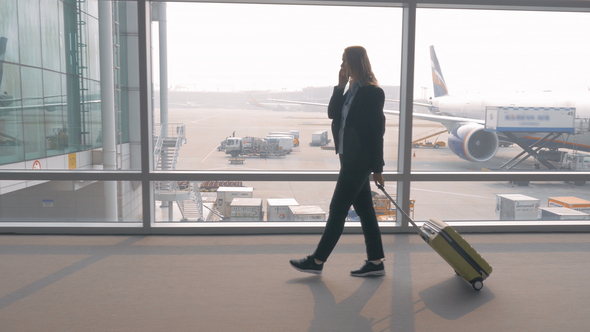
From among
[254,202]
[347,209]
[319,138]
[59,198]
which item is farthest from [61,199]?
[347,209]

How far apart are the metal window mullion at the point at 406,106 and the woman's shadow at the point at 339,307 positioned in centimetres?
131

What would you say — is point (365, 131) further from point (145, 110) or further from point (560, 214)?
point (560, 214)

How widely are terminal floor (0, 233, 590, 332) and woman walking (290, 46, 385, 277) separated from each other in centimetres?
18

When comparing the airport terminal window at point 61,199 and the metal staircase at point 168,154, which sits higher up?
the metal staircase at point 168,154

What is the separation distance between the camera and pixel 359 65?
2.63 meters

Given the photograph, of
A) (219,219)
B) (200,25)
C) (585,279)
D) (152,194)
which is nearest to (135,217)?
(152,194)

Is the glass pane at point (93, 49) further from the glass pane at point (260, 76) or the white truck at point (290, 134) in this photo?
the white truck at point (290, 134)

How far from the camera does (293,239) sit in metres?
3.71

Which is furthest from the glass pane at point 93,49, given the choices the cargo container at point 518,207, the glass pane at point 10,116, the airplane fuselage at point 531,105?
the cargo container at point 518,207

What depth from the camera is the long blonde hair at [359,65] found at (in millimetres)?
2621

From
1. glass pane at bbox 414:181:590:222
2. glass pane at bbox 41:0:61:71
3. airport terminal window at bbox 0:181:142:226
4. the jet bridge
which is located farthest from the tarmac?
glass pane at bbox 41:0:61:71

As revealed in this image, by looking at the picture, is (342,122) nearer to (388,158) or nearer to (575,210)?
(388,158)

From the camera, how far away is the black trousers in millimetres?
2682

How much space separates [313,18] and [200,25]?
48.2 inches
